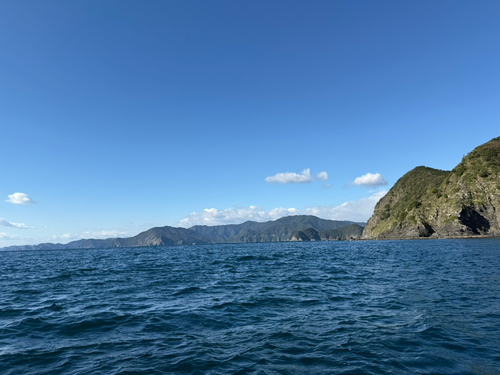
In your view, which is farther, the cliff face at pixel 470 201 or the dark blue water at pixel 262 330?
the cliff face at pixel 470 201

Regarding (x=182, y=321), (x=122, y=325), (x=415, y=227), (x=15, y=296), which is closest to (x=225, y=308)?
(x=182, y=321)

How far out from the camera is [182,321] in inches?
594

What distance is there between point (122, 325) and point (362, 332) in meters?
12.1

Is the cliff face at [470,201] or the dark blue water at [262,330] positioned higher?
the cliff face at [470,201]

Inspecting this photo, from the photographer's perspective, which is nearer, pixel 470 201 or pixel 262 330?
pixel 262 330

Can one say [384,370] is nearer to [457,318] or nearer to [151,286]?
[457,318]

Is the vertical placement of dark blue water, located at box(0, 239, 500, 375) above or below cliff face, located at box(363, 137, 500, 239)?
below

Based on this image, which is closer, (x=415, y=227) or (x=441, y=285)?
(x=441, y=285)

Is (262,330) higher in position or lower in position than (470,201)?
lower

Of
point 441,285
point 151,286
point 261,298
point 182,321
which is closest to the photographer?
point 182,321

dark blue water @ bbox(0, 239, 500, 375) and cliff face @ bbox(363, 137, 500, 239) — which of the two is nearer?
dark blue water @ bbox(0, 239, 500, 375)

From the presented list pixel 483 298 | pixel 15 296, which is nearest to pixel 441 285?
pixel 483 298

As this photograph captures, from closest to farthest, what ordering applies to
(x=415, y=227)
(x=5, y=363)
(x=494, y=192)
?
(x=5, y=363) < (x=494, y=192) < (x=415, y=227)

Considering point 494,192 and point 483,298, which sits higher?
point 494,192
